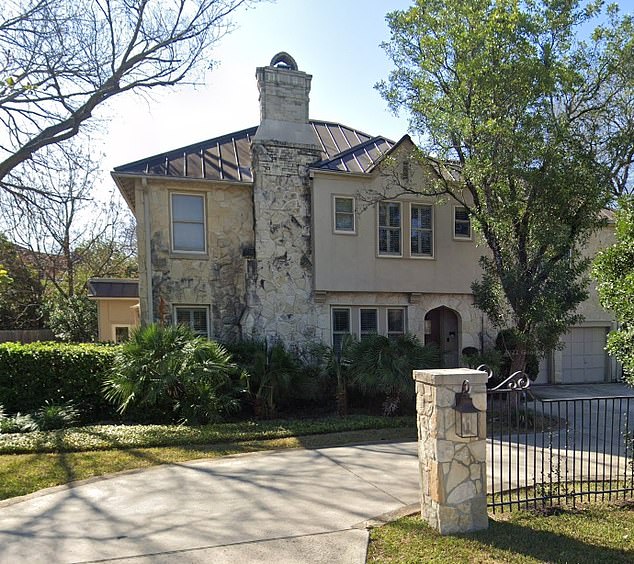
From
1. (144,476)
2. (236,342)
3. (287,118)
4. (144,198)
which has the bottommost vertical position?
(144,476)

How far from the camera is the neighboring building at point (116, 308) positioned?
1680 centimetres

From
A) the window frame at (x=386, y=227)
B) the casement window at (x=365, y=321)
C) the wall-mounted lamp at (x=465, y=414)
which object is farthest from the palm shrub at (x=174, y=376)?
the wall-mounted lamp at (x=465, y=414)

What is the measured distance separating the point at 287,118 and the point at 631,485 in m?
10.8

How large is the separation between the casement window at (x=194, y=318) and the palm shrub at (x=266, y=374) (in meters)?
1.71

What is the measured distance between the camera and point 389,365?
10.2 metres

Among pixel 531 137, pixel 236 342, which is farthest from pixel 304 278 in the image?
pixel 531 137

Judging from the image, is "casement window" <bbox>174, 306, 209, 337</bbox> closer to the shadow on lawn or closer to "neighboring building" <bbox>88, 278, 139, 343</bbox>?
"neighboring building" <bbox>88, 278, 139, 343</bbox>

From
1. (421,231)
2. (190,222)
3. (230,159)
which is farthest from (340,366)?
(230,159)

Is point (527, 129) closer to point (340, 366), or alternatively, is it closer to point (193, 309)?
point (340, 366)

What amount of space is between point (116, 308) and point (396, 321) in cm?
1105

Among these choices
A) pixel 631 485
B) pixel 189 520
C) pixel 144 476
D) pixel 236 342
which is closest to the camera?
pixel 189 520

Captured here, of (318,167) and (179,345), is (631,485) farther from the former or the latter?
(318,167)

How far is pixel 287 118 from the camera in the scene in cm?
1218

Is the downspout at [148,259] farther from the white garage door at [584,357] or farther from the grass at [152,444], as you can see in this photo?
the white garage door at [584,357]
